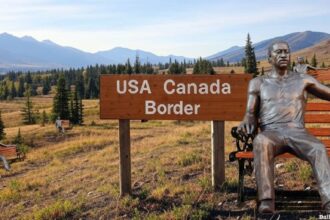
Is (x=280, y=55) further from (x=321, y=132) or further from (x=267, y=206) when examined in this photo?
(x=321, y=132)

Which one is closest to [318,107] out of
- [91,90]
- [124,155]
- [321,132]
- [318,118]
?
[318,118]

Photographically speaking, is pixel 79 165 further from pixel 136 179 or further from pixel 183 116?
pixel 183 116

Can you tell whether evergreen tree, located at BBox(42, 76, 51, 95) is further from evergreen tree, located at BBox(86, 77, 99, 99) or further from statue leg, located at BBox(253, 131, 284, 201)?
statue leg, located at BBox(253, 131, 284, 201)

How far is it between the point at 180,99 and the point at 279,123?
3035 mm

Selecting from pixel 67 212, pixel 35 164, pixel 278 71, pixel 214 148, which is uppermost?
pixel 278 71

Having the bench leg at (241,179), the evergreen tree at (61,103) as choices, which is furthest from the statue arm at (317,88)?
the evergreen tree at (61,103)

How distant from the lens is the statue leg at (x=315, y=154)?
174 inches

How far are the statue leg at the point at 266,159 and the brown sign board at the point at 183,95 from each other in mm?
2918

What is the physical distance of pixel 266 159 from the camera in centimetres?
462

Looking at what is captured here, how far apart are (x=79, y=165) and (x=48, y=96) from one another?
6205 inches

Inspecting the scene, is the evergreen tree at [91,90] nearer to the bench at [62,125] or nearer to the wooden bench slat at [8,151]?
the bench at [62,125]

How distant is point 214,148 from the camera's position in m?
8.05

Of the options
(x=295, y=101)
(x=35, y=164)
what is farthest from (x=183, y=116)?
(x=35, y=164)

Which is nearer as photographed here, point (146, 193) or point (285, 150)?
point (285, 150)
